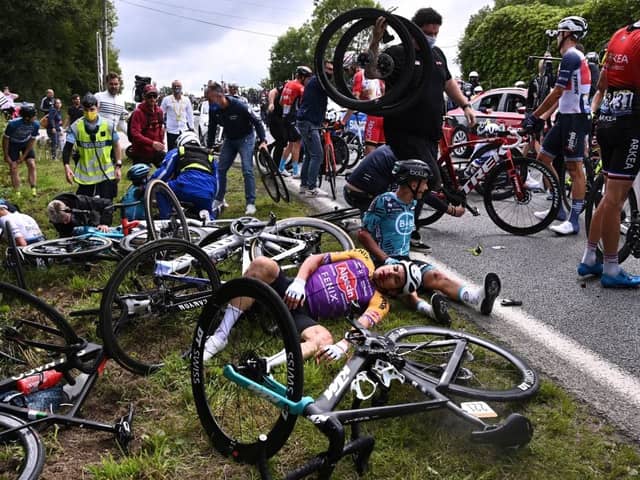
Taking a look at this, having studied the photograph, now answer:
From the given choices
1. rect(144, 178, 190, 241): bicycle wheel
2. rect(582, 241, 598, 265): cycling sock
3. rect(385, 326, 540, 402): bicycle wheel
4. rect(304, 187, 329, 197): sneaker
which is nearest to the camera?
rect(385, 326, 540, 402): bicycle wheel

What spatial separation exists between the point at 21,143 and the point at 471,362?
10.8 metres

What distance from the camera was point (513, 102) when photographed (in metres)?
13.7

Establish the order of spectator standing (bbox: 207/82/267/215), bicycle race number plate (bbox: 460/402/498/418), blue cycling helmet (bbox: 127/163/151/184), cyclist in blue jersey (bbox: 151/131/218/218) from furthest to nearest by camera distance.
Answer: spectator standing (bbox: 207/82/267/215) < cyclist in blue jersey (bbox: 151/131/218/218) < blue cycling helmet (bbox: 127/163/151/184) < bicycle race number plate (bbox: 460/402/498/418)

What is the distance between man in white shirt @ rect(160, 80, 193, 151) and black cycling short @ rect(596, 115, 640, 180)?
817 cm

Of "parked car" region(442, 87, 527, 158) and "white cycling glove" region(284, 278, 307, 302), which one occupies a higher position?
"parked car" region(442, 87, 527, 158)

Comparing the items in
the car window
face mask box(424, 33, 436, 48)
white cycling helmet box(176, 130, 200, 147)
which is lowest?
white cycling helmet box(176, 130, 200, 147)

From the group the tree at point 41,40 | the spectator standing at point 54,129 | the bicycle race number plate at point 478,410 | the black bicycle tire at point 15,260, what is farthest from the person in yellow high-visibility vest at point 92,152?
the tree at point 41,40

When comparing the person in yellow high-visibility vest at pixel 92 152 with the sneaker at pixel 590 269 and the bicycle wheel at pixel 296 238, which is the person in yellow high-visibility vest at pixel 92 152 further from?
the sneaker at pixel 590 269

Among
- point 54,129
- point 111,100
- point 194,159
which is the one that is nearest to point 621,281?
point 194,159

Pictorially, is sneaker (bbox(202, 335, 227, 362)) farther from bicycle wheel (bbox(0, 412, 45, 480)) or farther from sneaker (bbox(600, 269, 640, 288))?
sneaker (bbox(600, 269, 640, 288))

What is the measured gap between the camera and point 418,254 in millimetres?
6059

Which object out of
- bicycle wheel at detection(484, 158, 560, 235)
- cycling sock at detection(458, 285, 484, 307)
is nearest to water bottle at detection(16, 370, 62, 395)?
cycling sock at detection(458, 285, 484, 307)

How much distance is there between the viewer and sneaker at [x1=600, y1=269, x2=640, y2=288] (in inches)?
187

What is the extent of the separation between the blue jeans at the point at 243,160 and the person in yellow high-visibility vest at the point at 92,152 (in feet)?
4.79
